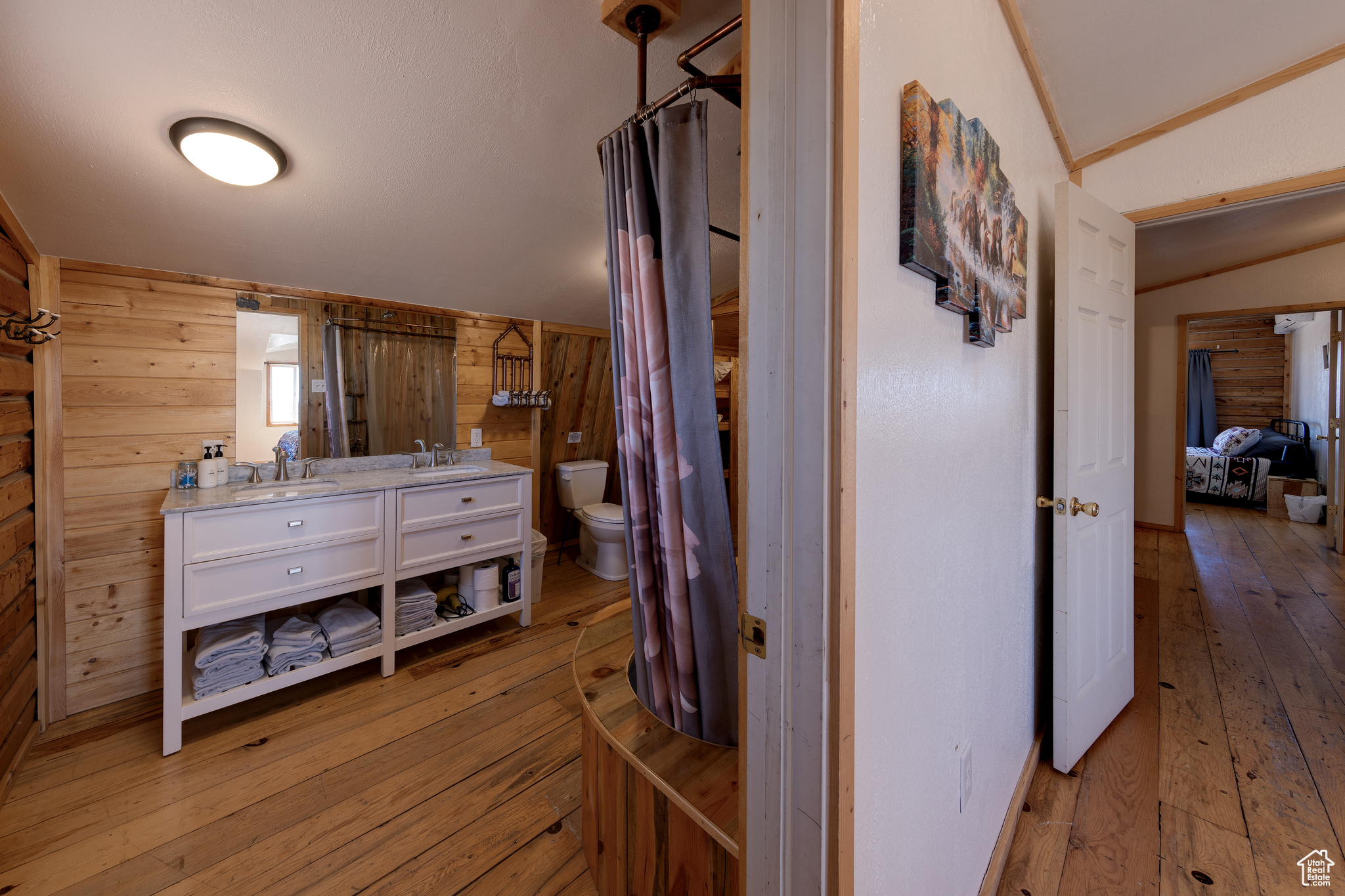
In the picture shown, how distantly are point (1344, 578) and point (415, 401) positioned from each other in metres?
5.77

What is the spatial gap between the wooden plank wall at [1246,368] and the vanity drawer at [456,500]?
7871 mm

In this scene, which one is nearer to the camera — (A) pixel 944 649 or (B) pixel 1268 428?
(A) pixel 944 649

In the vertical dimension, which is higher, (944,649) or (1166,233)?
(1166,233)

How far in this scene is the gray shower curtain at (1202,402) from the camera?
21.1 feet

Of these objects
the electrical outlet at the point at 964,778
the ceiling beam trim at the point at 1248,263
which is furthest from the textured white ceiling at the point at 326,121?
the ceiling beam trim at the point at 1248,263

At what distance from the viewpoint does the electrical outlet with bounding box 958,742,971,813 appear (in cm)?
102

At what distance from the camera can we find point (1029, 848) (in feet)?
4.47

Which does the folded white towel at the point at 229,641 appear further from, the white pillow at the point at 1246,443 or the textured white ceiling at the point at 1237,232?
the white pillow at the point at 1246,443

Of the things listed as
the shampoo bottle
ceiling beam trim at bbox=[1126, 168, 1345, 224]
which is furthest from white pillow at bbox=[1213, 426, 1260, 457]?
the shampoo bottle

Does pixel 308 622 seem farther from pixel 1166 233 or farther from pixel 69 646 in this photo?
pixel 1166 233

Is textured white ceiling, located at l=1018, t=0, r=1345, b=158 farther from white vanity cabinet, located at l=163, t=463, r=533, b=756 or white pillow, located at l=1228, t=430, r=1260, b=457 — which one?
white pillow, located at l=1228, t=430, r=1260, b=457

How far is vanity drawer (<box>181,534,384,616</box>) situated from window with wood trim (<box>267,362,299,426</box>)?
736mm

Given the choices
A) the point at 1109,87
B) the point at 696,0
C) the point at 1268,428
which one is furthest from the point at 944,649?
the point at 1268,428

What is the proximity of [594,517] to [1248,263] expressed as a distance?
193 inches
